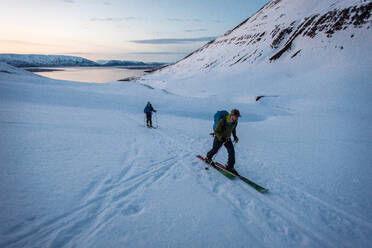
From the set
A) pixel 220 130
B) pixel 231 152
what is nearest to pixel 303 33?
pixel 231 152

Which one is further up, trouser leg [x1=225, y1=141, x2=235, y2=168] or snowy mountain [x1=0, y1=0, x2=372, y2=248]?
trouser leg [x1=225, y1=141, x2=235, y2=168]

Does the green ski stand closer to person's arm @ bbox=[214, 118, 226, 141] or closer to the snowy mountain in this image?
the snowy mountain

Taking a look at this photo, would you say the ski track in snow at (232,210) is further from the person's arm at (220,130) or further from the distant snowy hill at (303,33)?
the distant snowy hill at (303,33)

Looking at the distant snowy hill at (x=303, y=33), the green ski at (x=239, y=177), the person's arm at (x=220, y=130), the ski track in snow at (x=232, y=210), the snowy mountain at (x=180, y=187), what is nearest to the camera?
the ski track in snow at (x=232, y=210)

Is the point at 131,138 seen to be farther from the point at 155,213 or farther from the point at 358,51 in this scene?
the point at 358,51

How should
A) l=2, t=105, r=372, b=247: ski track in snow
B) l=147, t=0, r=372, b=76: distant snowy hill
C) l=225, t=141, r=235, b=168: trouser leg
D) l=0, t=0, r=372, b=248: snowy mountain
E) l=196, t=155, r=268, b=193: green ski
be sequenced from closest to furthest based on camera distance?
l=2, t=105, r=372, b=247: ski track in snow < l=0, t=0, r=372, b=248: snowy mountain < l=196, t=155, r=268, b=193: green ski < l=225, t=141, r=235, b=168: trouser leg < l=147, t=0, r=372, b=76: distant snowy hill

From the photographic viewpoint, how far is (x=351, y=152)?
7.75 metres

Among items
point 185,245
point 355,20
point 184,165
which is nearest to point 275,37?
point 355,20

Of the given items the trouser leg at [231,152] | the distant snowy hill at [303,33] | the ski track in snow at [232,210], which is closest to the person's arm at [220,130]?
the trouser leg at [231,152]

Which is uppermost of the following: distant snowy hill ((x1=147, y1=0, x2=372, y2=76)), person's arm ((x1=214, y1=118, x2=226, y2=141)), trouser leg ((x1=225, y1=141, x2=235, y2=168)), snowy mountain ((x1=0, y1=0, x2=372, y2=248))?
distant snowy hill ((x1=147, y1=0, x2=372, y2=76))

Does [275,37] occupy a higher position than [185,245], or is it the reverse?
[275,37]

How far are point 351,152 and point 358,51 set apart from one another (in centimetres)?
2822

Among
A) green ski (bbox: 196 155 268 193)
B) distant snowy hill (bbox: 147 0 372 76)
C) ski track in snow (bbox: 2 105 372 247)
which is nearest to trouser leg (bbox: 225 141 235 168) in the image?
green ski (bbox: 196 155 268 193)

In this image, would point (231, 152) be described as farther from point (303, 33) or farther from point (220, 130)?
point (303, 33)
